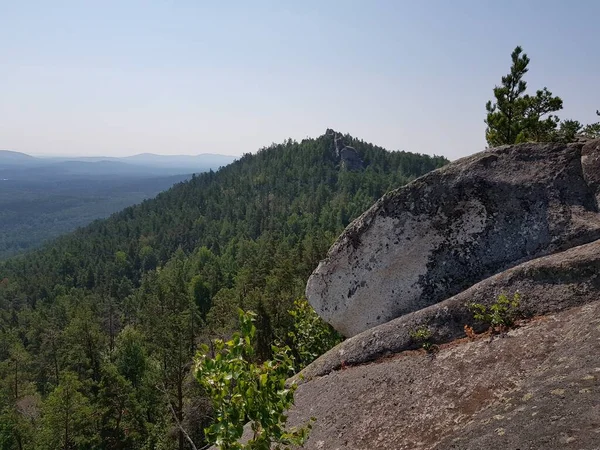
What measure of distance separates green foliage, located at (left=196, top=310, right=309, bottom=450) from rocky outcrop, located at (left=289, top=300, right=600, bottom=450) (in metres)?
3.42

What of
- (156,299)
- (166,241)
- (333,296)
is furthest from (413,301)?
(166,241)

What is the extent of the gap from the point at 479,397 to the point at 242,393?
16.7 ft

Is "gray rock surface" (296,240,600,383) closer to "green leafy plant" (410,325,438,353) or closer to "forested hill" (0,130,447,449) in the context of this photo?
"green leafy plant" (410,325,438,353)

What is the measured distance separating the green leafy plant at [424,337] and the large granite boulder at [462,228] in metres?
2.18

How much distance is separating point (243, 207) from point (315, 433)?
567 feet

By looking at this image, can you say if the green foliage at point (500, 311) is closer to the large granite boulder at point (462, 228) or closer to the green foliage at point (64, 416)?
the large granite boulder at point (462, 228)

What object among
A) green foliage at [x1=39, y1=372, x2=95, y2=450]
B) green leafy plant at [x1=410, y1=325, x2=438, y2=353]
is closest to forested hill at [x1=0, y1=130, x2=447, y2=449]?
green foliage at [x1=39, y1=372, x2=95, y2=450]

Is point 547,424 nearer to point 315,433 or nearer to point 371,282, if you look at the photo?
point 315,433

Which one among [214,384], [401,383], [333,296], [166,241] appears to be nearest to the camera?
A: [214,384]

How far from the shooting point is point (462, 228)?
520 inches

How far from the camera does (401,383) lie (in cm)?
998

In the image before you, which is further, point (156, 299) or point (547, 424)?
point (156, 299)

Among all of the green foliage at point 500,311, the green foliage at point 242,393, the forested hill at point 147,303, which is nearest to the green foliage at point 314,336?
the forested hill at point 147,303

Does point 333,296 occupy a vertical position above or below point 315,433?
above
